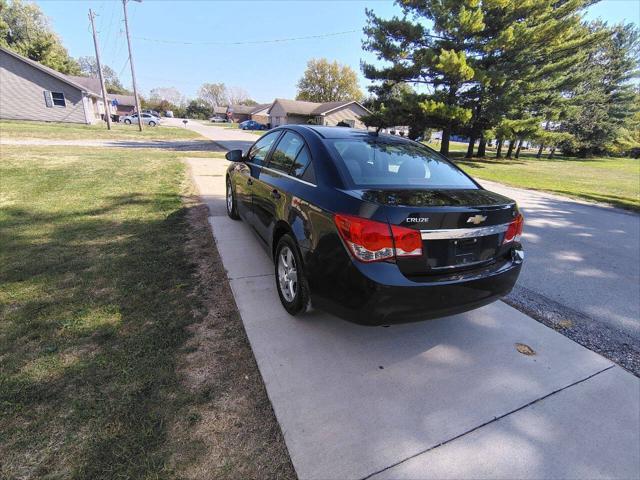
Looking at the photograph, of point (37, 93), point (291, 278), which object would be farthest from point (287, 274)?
point (37, 93)

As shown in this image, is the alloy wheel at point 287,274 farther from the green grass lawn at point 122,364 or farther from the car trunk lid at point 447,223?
the car trunk lid at point 447,223

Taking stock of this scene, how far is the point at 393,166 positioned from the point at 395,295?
4.34ft

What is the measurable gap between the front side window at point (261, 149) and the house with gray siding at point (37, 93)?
106ft

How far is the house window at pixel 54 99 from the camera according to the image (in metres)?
27.4

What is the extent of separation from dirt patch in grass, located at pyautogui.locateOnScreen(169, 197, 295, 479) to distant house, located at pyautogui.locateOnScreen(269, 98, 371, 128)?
41.2m

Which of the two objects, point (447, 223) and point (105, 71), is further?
point (105, 71)

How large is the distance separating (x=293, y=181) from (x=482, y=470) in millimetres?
2359

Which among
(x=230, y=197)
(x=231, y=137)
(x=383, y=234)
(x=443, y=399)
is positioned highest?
(x=231, y=137)

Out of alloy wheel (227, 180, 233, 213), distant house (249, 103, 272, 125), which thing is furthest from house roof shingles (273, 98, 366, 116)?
alloy wheel (227, 180, 233, 213)

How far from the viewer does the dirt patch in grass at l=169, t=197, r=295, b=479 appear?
1682 mm

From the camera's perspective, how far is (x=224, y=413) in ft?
6.45

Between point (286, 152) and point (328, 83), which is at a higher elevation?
point (328, 83)

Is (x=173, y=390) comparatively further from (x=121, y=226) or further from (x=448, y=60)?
(x=448, y=60)

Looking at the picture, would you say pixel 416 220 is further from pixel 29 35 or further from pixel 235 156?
pixel 29 35
